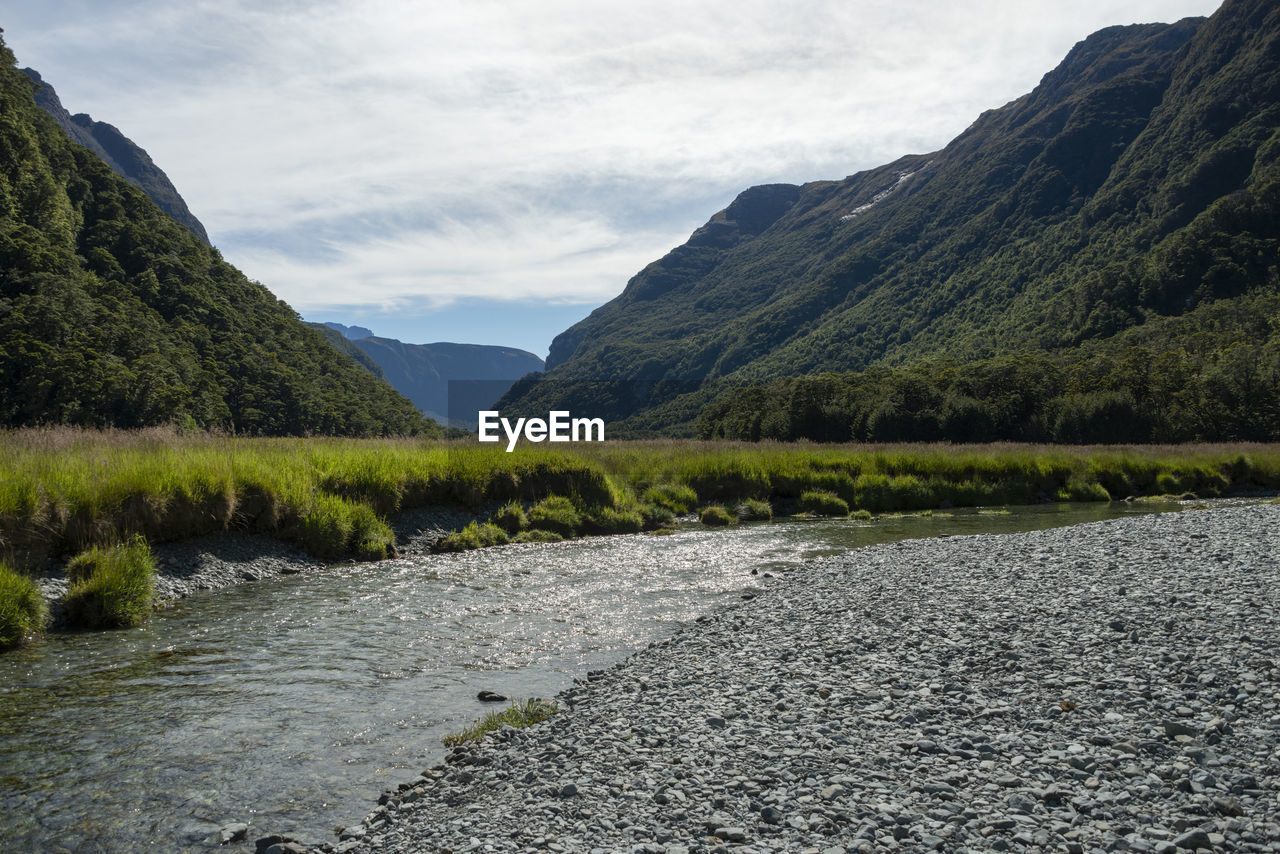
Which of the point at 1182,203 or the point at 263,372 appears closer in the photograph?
the point at 263,372

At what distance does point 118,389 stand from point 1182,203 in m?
187

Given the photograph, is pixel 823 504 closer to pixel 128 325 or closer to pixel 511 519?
pixel 511 519

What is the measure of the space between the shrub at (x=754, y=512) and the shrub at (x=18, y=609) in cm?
2064

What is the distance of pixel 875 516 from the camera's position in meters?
27.7

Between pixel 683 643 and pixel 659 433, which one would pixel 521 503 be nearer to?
pixel 683 643

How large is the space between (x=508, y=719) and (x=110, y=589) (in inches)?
304

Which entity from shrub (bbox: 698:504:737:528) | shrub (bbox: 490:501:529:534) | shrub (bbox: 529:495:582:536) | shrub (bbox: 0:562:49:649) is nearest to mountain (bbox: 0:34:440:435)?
shrub (bbox: 490:501:529:534)

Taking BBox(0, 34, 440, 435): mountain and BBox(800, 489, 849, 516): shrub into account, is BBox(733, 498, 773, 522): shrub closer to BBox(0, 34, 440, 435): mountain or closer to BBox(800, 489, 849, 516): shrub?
BBox(800, 489, 849, 516): shrub

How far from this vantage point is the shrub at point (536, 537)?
20.6 metres

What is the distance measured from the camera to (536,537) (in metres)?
20.8

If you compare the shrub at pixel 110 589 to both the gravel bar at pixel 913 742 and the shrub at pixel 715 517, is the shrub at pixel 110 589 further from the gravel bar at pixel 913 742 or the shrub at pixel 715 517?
the shrub at pixel 715 517

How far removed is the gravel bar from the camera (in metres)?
4.75

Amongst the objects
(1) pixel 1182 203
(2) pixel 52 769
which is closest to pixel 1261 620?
(2) pixel 52 769

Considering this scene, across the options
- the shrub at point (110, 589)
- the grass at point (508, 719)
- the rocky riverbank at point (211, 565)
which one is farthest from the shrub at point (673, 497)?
the grass at point (508, 719)
